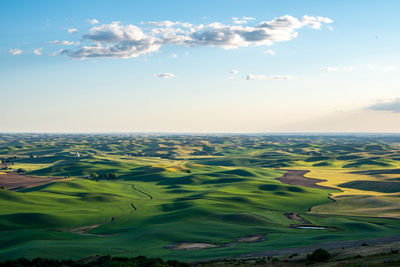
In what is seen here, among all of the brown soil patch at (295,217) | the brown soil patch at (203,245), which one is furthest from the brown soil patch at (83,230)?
the brown soil patch at (295,217)

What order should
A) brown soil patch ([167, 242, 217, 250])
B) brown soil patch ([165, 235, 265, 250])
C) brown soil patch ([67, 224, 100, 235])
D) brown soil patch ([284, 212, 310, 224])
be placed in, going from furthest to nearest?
brown soil patch ([284, 212, 310, 224])
brown soil patch ([67, 224, 100, 235])
brown soil patch ([165, 235, 265, 250])
brown soil patch ([167, 242, 217, 250])

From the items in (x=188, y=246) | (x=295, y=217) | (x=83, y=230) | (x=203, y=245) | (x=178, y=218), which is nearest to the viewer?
(x=188, y=246)

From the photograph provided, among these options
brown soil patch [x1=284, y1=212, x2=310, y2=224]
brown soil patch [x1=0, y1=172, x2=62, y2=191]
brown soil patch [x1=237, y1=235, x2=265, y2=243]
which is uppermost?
brown soil patch [x1=237, y1=235, x2=265, y2=243]

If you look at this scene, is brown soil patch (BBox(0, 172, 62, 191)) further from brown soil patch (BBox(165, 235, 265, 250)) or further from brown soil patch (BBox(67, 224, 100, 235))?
brown soil patch (BBox(165, 235, 265, 250))

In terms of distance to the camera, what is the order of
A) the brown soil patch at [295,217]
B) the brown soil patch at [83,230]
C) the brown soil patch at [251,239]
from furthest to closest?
the brown soil patch at [295,217] → the brown soil patch at [83,230] → the brown soil patch at [251,239]

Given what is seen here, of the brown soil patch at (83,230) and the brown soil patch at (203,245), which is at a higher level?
the brown soil patch at (203,245)

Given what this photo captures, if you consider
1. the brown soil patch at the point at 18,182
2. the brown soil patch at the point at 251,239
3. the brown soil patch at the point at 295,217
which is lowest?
the brown soil patch at the point at 18,182

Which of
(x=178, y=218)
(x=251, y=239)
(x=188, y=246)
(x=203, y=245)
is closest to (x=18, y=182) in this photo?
(x=178, y=218)

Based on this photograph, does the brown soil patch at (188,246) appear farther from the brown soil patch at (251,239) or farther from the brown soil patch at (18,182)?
the brown soil patch at (18,182)

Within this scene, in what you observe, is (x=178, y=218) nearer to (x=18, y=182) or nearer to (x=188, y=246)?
(x=188, y=246)

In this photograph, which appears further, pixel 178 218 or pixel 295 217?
pixel 295 217

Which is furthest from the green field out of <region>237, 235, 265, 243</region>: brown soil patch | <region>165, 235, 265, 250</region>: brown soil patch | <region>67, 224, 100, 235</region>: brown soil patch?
<region>237, 235, 265, 243</region>: brown soil patch

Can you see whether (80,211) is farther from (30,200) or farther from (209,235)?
(209,235)
